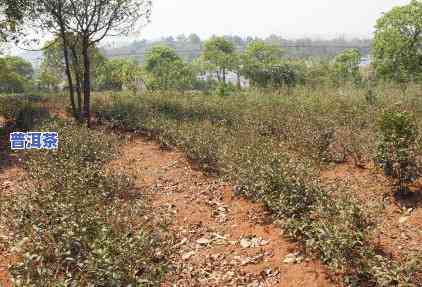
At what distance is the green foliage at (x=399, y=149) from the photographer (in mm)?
6336

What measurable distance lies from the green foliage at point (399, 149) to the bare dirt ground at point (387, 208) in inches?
12.2

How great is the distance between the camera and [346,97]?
13.1 metres

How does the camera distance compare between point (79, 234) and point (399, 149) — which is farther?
point (399, 149)

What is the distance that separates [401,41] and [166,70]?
35.0 meters

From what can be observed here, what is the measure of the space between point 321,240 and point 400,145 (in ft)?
10.2

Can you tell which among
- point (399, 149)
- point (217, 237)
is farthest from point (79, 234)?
point (399, 149)

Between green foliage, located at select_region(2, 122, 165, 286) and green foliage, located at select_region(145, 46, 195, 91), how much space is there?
1507 inches

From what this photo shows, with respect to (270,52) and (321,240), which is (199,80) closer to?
(270,52)

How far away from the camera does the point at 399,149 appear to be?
6.34 metres

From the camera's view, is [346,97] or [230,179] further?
[346,97]

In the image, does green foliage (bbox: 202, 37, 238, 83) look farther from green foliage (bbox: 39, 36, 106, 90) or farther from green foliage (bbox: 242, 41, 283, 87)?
green foliage (bbox: 39, 36, 106, 90)

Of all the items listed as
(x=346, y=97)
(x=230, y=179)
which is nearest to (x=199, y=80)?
(x=346, y=97)

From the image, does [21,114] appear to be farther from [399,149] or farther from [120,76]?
[399,149]

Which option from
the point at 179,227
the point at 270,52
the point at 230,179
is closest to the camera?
the point at 179,227
